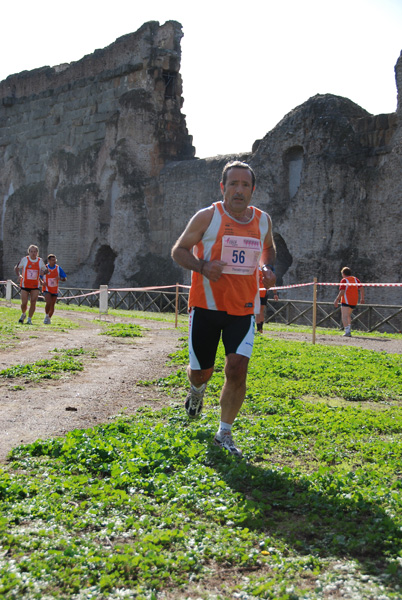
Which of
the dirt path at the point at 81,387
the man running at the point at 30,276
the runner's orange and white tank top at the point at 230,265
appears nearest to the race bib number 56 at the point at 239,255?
the runner's orange and white tank top at the point at 230,265

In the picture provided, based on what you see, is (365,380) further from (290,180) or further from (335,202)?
(290,180)

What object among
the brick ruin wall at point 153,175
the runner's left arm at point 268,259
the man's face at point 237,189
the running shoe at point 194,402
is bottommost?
the running shoe at point 194,402

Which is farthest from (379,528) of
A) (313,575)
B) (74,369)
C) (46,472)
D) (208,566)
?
(74,369)

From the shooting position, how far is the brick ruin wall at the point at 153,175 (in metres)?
22.9

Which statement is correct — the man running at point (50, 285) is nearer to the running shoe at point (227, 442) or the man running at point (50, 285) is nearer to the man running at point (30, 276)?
the man running at point (30, 276)

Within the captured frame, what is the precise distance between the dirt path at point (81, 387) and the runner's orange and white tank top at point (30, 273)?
2.13 metres

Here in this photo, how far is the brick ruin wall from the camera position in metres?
22.9

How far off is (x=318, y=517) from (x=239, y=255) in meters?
1.95

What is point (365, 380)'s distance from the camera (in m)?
7.80

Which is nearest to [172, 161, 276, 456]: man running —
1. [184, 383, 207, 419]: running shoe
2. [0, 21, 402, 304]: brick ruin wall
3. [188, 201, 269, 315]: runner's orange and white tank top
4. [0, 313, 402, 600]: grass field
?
[188, 201, 269, 315]: runner's orange and white tank top

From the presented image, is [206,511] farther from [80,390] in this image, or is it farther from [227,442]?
[80,390]

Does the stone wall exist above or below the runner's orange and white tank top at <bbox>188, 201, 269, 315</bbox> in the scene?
above

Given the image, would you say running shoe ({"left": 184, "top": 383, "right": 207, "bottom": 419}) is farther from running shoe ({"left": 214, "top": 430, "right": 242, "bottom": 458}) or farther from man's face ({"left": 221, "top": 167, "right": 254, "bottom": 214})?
man's face ({"left": 221, "top": 167, "right": 254, "bottom": 214})

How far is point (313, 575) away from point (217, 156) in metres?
25.9
